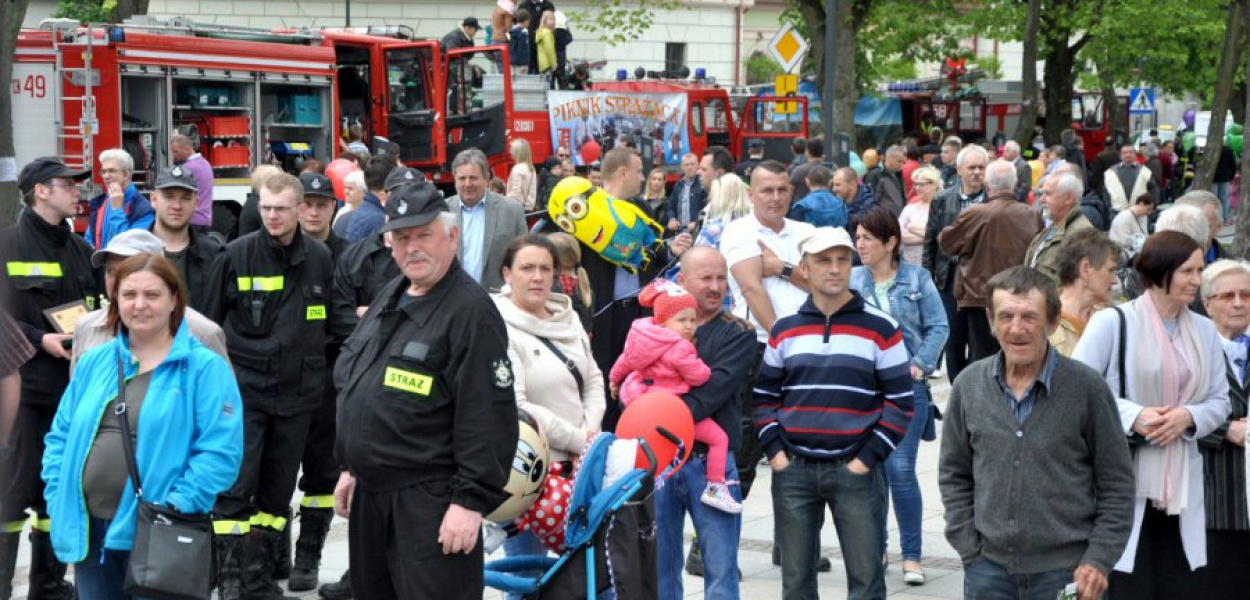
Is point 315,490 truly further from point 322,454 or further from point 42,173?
point 42,173

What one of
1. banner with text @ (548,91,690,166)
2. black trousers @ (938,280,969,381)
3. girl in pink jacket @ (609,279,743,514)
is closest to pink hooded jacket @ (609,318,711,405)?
girl in pink jacket @ (609,279,743,514)

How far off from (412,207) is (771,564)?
3.89m

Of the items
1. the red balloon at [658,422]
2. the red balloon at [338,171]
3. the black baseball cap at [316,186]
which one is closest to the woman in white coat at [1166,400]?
the red balloon at [658,422]

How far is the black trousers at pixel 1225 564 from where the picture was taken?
584 centimetres

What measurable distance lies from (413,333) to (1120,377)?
2.41 m

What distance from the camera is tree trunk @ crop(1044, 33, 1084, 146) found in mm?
43438

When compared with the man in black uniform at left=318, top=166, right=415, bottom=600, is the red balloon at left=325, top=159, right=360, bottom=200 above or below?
above

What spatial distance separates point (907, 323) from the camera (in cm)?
815

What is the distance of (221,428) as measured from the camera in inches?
219

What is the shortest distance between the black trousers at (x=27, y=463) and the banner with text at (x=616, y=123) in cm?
1772

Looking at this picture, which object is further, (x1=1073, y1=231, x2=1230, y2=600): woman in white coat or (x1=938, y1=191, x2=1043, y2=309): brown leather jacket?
(x1=938, y1=191, x2=1043, y2=309): brown leather jacket

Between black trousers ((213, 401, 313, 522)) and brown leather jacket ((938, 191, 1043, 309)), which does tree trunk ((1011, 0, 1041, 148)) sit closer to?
brown leather jacket ((938, 191, 1043, 309))

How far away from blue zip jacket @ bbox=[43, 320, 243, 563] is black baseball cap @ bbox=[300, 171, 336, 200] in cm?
302

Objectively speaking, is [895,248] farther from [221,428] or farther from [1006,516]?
[221,428]
